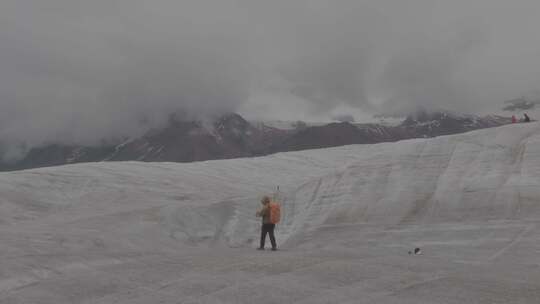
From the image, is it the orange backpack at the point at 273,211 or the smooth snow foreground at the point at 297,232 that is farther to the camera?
the orange backpack at the point at 273,211

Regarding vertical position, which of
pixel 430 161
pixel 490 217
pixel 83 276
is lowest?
pixel 83 276

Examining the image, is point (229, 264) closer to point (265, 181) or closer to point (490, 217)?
point (490, 217)

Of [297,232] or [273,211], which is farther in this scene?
[297,232]

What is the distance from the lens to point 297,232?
2731cm

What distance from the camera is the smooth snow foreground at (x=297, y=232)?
1319 centimetres

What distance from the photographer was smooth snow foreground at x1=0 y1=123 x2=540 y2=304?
13.2 metres

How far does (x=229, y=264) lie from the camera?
15727mm

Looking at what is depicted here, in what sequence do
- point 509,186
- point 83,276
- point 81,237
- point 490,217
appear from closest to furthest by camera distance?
point 83,276 → point 81,237 → point 490,217 → point 509,186

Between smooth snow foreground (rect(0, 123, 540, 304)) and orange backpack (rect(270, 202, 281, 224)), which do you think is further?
orange backpack (rect(270, 202, 281, 224))

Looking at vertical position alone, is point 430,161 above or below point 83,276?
above

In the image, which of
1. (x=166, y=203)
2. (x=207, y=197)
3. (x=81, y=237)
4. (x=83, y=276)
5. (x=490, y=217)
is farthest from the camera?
(x=207, y=197)

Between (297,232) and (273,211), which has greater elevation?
(273,211)

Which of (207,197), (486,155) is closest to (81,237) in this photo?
(207,197)

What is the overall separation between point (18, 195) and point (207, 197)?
1145 cm
